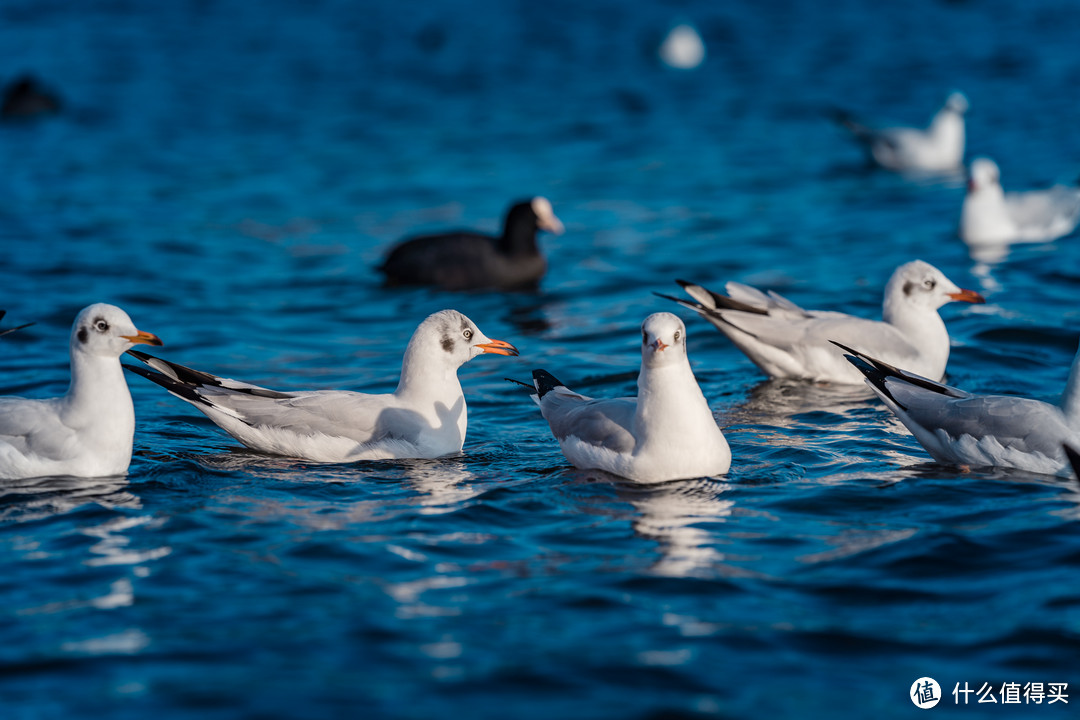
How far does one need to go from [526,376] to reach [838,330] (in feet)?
8.51

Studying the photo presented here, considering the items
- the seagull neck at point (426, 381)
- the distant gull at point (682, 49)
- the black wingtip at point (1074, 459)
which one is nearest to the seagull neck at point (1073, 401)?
the black wingtip at point (1074, 459)

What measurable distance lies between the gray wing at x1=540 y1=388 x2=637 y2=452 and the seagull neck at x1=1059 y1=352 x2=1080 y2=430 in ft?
8.19

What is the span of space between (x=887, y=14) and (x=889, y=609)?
2795cm

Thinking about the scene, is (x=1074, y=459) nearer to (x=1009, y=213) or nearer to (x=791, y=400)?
(x=791, y=400)

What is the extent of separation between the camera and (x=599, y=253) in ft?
54.1

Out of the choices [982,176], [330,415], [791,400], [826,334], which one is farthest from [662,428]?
[982,176]

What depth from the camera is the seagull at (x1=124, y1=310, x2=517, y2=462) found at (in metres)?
8.41

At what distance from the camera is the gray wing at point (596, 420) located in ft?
25.8

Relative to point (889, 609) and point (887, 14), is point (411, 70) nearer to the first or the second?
point (887, 14)

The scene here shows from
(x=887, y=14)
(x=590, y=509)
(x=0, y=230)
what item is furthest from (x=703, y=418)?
(x=887, y=14)

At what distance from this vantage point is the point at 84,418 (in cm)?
773

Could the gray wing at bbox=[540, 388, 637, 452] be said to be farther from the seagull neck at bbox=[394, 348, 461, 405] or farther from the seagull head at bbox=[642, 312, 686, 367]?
the seagull neck at bbox=[394, 348, 461, 405]

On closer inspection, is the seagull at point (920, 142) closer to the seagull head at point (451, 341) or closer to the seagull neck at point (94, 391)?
the seagull head at point (451, 341)

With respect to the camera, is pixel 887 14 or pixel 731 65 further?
pixel 887 14
